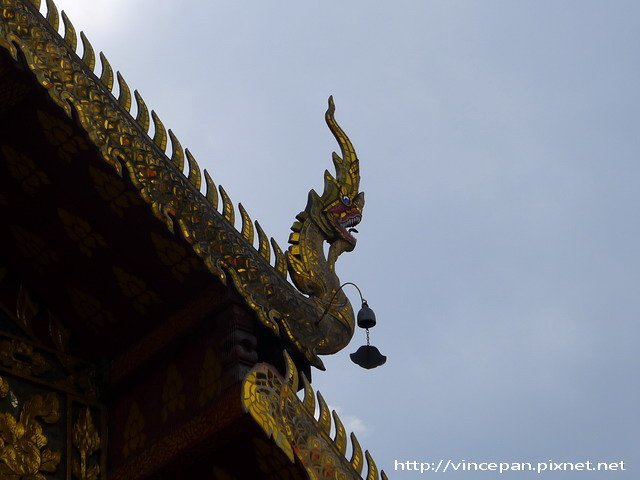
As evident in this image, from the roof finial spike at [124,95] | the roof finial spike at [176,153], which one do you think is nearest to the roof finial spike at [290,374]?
the roof finial spike at [176,153]

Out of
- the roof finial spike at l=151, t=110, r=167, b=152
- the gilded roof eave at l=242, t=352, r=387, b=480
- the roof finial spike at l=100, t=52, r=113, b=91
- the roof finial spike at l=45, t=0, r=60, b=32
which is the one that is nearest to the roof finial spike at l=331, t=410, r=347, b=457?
the gilded roof eave at l=242, t=352, r=387, b=480

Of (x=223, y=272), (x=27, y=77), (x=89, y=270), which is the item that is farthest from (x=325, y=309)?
(x=27, y=77)

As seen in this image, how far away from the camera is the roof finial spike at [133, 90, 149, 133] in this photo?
235 inches

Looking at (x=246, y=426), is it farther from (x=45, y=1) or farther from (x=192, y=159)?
(x=45, y=1)

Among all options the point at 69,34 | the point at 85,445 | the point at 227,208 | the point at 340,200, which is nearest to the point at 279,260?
the point at 227,208

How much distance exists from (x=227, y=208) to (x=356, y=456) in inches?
47.0

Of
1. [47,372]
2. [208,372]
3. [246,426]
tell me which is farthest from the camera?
[47,372]

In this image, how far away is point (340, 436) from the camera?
576 centimetres

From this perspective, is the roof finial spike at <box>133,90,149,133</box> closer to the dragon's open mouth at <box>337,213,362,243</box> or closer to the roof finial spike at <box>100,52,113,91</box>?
the roof finial spike at <box>100,52,113,91</box>

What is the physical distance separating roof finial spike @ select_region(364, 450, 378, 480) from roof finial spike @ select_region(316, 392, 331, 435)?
0.22 metres

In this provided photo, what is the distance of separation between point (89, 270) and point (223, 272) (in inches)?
29.3

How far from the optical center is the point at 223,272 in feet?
19.2

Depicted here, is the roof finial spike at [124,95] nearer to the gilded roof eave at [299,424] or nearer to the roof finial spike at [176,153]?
the roof finial spike at [176,153]

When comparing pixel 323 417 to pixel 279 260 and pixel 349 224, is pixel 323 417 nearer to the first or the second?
pixel 279 260
